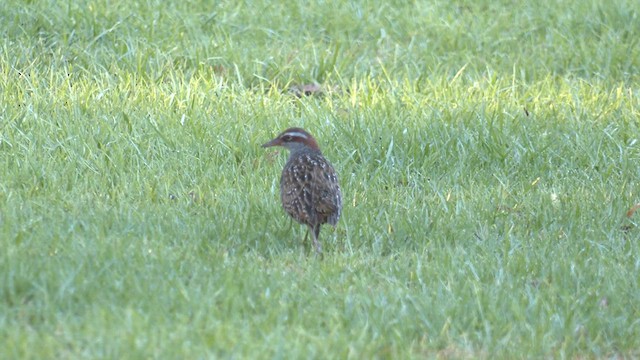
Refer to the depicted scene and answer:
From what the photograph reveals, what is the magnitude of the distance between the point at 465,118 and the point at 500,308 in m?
3.32

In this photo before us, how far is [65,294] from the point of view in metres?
5.18

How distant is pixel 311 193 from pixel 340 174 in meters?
1.32

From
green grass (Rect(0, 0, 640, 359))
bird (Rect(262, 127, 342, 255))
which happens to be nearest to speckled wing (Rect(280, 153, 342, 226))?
bird (Rect(262, 127, 342, 255))

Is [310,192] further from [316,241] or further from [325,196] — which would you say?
[316,241]

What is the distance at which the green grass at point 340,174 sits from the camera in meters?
5.22

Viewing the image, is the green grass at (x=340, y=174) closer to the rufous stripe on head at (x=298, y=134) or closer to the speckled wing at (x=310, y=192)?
the speckled wing at (x=310, y=192)

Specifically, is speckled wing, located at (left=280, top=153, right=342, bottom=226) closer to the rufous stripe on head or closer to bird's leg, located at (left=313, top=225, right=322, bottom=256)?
bird's leg, located at (left=313, top=225, right=322, bottom=256)

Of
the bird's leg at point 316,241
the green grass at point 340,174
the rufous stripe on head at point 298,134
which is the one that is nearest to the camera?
the green grass at point 340,174

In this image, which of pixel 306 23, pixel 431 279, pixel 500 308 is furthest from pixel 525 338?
pixel 306 23

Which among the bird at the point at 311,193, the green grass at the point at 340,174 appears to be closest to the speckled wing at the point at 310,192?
the bird at the point at 311,193

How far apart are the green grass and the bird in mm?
188

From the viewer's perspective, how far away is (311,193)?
21.2 feet

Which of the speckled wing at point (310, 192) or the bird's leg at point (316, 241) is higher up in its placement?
the speckled wing at point (310, 192)

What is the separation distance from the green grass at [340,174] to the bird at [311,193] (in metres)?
0.19
